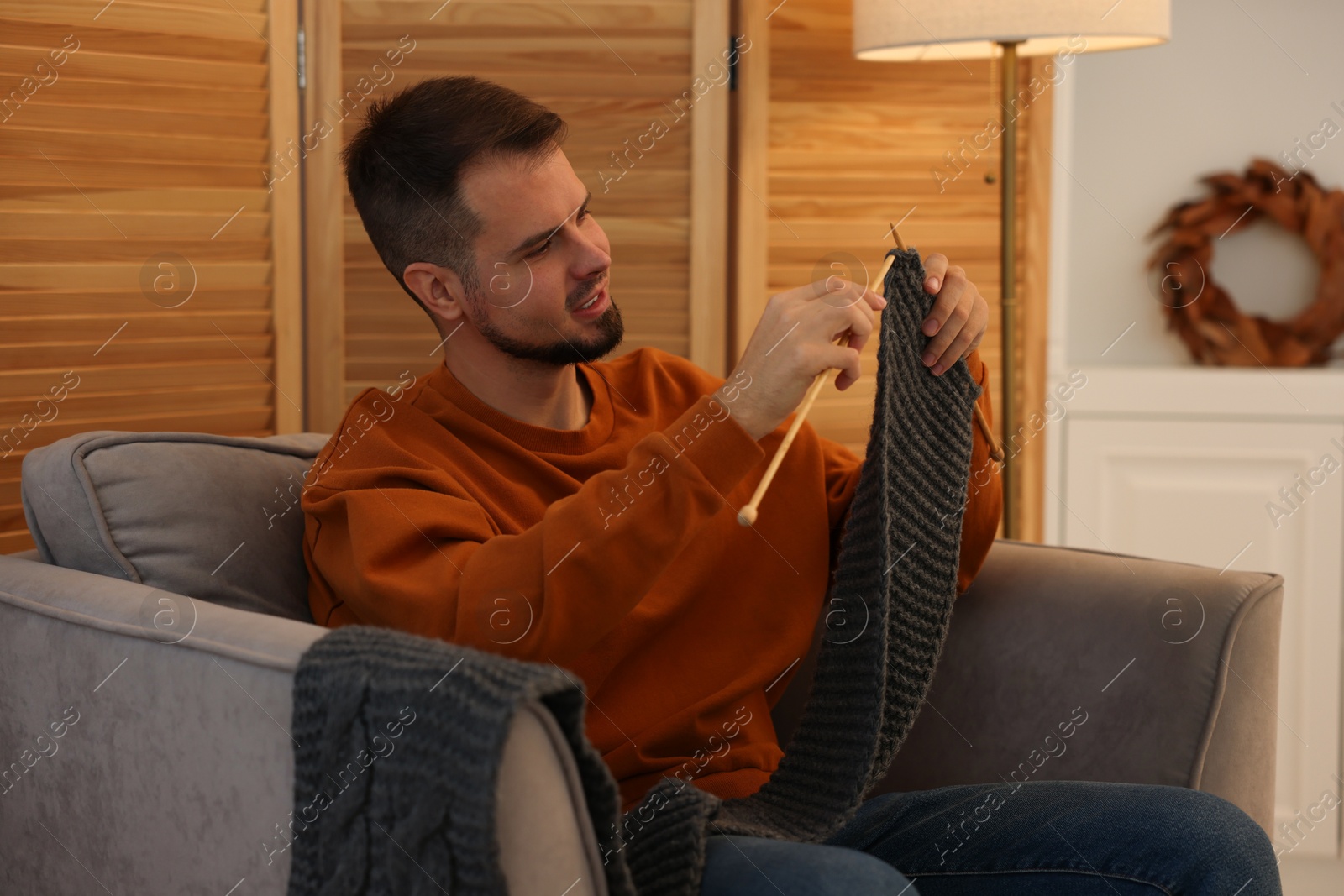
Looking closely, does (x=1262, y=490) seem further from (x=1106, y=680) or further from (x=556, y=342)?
(x=556, y=342)

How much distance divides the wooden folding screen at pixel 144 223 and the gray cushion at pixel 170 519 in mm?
378

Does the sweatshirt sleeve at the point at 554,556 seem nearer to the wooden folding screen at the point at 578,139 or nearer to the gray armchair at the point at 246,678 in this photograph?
the gray armchair at the point at 246,678

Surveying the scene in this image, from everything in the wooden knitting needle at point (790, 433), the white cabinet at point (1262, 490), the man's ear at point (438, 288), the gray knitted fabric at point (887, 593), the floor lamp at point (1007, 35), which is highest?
the floor lamp at point (1007, 35)

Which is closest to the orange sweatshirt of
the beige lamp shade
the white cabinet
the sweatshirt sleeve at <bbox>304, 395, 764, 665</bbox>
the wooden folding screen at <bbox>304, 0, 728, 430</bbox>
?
the sweatshirt sleeve at <bbox>304, 395, 764, 665</bbox>

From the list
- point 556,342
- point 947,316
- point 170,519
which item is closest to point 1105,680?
point 947,316

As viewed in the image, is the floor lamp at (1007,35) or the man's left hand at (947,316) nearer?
the man's left hand at (947,316)

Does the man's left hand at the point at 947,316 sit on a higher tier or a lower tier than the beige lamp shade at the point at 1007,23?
lower

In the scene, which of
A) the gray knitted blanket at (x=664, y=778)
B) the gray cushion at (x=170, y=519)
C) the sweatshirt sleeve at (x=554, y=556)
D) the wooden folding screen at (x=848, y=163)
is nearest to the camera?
the gray knitted blanket at (x=664, y=778)

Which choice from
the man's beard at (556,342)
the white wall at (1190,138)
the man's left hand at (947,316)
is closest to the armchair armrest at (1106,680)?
the man's left hand at (947,316)

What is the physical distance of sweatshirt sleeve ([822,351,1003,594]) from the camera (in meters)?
1.27

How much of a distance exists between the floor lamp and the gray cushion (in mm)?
1078

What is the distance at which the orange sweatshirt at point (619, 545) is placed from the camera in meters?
1.01

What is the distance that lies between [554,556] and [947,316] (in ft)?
1.59

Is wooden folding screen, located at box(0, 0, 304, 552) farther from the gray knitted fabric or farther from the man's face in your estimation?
the gray knitted fabric
